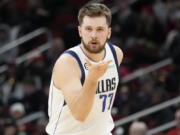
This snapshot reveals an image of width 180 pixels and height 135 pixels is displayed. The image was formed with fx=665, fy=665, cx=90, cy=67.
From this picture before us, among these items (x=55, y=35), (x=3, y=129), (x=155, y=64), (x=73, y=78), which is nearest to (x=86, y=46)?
(x=73, y=78)

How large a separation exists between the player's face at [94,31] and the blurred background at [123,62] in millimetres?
3657

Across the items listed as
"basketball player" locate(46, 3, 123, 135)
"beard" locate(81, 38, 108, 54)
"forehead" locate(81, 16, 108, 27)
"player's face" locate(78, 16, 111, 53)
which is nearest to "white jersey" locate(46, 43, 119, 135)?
"basketball player" locate(46, 3, 123, 135)

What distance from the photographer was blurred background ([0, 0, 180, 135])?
1106 cm

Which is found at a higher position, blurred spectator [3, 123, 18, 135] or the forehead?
the forehead

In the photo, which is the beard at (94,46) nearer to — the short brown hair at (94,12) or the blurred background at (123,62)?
the short brown hair at (94,12)

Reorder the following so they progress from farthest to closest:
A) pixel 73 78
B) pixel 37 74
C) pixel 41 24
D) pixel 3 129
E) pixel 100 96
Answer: pixel 41 24
pixel 37 74
pixel 3 129
pixel 100 96
pixel 73 78

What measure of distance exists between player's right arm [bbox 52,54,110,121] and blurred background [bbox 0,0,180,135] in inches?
145

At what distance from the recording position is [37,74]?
1221 cm

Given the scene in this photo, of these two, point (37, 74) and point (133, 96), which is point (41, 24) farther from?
point (133, 96)

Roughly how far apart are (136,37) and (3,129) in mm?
3942

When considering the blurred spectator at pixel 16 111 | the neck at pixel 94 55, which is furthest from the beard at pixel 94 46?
the blurred spectator at pixel 16 111

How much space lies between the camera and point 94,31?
5.79 metres

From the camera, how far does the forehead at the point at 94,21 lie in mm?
5801

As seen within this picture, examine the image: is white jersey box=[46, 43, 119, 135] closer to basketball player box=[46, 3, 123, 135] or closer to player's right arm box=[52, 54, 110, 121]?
basketball player box=[46, 3, 123, 135]
